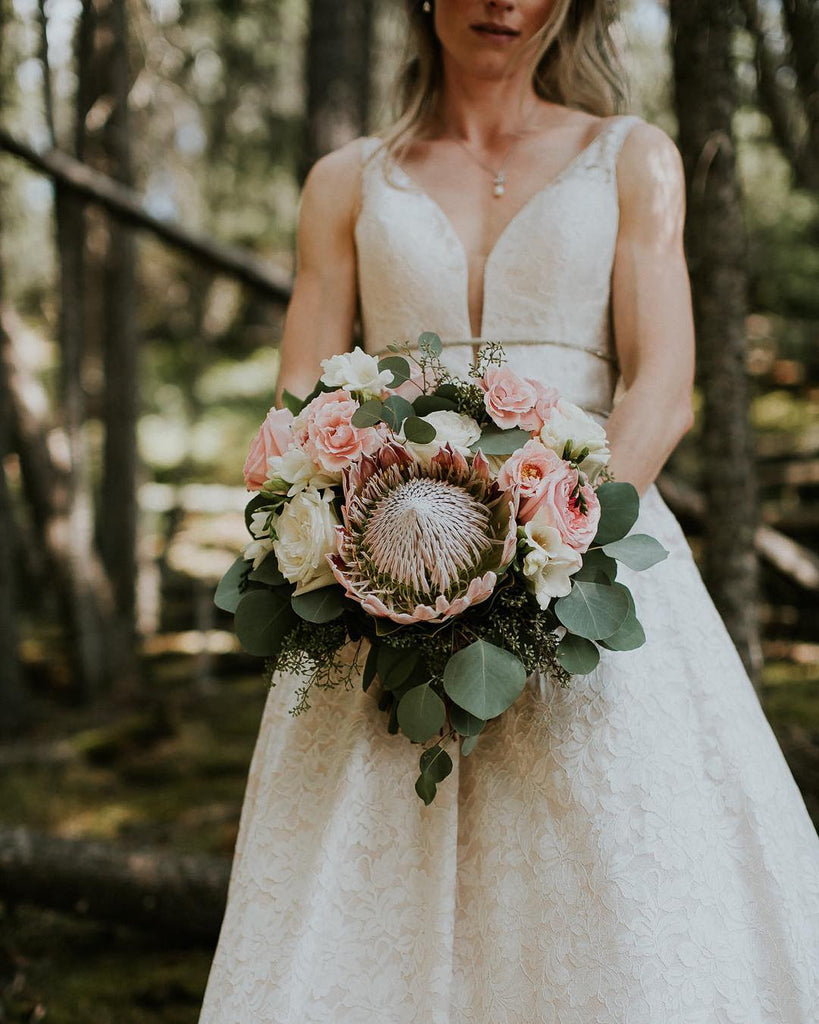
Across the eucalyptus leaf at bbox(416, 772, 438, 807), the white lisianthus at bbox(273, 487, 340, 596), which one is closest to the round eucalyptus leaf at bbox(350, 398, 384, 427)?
the white lisianthus at bbox(273, 487, 340, 596)

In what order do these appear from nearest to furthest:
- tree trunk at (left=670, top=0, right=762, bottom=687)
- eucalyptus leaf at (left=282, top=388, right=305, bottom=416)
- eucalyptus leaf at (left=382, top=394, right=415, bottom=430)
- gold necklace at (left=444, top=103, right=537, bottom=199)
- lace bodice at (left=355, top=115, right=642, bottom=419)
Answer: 1. eucalyptus leaf at (left=382, top=394, right=415, bottom=430)
2. eucalyptus leaf at (left=282, top=388, right=305, bottom=416)
3. lace bodice at (left=355, top=115, right=642, bottom=419)
4. gold necklace at (left=444, top=103, right=537, bottom=199)
5. tree trunk at (left=670, top=0, right=762, bottom=687)

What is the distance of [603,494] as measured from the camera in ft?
5.39

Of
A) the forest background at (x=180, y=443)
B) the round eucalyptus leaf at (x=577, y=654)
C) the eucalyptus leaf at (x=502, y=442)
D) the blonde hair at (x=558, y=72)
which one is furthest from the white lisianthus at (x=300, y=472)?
the forest background at (x=180, y=443)

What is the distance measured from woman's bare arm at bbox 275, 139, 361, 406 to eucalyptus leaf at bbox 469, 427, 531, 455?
697 millimetres

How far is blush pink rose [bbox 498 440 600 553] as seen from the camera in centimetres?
150

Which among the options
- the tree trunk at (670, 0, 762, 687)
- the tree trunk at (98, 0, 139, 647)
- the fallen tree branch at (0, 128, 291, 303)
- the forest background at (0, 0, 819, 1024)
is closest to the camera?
the tree trunk at (670, 0, 762, 687)

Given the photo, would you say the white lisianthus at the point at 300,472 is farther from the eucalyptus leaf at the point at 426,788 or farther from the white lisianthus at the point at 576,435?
the eucalyptus leaf at the point at 426,788

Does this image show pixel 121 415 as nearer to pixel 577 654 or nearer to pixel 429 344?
pixel 429 344

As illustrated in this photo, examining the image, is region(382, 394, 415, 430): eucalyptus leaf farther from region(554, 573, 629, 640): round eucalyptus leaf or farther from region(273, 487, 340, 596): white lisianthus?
region(554, 573, 629, 640): round eucalyptus leaf

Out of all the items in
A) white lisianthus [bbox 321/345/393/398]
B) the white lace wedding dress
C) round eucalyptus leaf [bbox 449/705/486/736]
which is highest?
white lisianthus [bbox 321/345/393/398]

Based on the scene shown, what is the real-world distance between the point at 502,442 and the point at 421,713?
17.4 inches

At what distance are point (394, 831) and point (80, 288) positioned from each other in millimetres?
5577

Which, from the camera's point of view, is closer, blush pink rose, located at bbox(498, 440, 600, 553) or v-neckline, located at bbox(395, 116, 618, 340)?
blush pink rose, located at bbox(498, 440, 600, 553)

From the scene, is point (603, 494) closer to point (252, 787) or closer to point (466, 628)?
point (466, 628)
